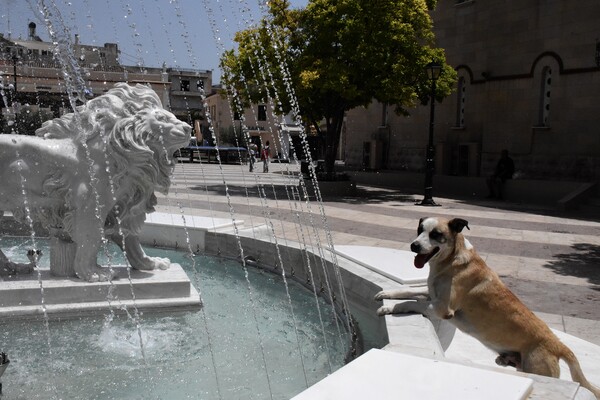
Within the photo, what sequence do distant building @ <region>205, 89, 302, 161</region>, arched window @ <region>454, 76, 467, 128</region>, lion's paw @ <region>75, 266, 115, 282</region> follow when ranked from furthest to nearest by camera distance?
distant building @ <region>205, 89, 302, 161</region> < arched window @ <region>454, 76, 467, 128</region> < lion's paw @ <region>75, 266, 115, 282</region>

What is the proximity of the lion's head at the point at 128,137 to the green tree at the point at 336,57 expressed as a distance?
437 inches

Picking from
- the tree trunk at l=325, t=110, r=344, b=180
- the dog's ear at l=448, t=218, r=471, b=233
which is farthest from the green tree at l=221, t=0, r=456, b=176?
the dog's ear at l=448, t=218, r=471, b=233

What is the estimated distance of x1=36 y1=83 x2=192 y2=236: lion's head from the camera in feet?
17.4

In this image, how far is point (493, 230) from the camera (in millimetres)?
11719

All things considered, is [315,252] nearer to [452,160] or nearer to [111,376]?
[111,376]

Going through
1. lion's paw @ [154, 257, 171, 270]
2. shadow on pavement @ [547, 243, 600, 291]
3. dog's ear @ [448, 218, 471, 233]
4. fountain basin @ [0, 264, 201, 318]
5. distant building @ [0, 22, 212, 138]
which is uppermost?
distant building @ [0, 22, 212, 138]

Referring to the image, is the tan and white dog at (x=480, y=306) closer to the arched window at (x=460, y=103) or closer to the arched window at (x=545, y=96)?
the arched window at (x=545, y=96)

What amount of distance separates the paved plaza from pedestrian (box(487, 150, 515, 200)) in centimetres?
97

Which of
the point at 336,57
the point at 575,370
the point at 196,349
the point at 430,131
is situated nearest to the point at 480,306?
the point at 575,370

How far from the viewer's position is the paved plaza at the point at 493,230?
21.5 ft

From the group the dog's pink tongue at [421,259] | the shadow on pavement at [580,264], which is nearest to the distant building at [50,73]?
the shadow on pavement at [580,264]

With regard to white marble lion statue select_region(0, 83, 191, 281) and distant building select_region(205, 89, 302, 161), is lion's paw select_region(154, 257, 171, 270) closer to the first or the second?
white marble lion statue select_region(0, 83, 191, 281)

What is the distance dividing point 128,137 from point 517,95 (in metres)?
19.4

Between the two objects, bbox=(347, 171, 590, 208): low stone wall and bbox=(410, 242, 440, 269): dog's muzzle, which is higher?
bbox=(410, 242, 440, 269): dog's muzzle
